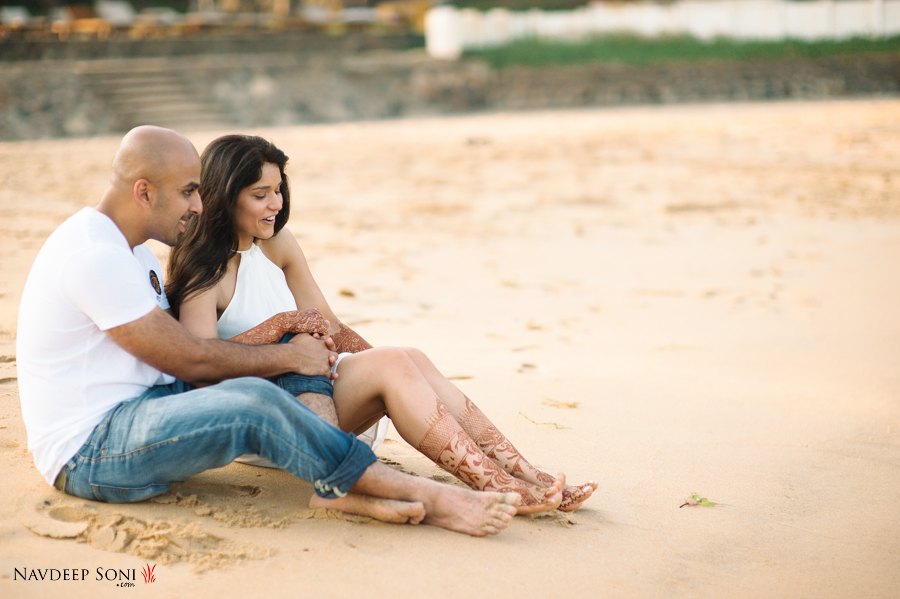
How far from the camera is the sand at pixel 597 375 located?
8.29 feet

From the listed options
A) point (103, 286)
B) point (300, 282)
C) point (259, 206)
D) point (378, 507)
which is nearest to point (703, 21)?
point (300, 282)

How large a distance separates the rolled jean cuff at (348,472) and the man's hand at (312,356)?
1.10 feet

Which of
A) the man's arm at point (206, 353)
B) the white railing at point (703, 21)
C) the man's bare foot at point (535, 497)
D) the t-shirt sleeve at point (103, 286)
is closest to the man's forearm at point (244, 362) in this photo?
the man's arm at point (206, 353)

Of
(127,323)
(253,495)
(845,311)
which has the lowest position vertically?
(845,311)

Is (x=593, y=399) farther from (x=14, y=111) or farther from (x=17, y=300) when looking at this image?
(x=14, y=111)

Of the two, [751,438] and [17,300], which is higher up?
[17,300]

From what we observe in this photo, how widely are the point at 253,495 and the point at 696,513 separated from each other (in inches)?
54.2

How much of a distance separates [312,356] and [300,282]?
0.50 metres

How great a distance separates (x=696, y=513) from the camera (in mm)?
2990

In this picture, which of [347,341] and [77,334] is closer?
[77,334]

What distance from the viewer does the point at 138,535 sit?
2514 millimetres

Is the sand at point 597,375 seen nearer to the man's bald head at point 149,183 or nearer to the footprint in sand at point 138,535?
the footprint in sand at point 138,535

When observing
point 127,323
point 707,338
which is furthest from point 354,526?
point 707,338

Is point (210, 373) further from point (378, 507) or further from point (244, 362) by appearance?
point (378, 507)
